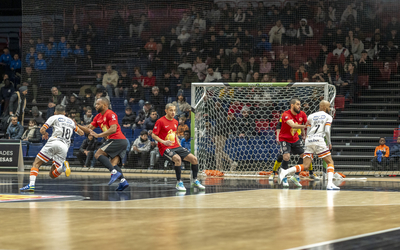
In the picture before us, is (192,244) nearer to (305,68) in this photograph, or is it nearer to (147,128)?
(147,128)

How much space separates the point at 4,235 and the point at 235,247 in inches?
104

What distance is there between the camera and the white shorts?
39.7 ft

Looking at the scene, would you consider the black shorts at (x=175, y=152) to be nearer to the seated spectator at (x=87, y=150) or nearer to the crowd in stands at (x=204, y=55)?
the crowd in stands at (x=204, y=55)

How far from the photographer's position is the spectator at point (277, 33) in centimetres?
2273

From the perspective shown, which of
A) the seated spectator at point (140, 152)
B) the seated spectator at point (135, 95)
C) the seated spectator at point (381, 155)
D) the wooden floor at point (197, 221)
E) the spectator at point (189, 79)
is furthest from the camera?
the spectator at point (189, 79)

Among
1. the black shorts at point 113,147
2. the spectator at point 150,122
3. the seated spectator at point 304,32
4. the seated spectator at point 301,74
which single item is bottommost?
the black shorts at point 113,147

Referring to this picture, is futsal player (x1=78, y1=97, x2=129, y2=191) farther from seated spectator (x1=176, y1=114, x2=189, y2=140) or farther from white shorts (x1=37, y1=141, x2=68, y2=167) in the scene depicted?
seated spectator (x1=176, y1=114, x2=189, y2=140)

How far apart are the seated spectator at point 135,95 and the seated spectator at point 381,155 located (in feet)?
29.4

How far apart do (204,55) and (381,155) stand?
856 centimetres

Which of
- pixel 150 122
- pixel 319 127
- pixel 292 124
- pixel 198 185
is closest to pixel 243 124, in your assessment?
pixel 150 122

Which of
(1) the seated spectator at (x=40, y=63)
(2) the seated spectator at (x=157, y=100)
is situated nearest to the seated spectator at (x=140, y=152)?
(2) the seated spectator at (x=157, y=100)

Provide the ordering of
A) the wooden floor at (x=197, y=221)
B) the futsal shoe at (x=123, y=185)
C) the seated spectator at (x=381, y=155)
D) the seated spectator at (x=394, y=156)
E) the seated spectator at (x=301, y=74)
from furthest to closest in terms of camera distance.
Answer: the seated spectator at (x=301, y=74)
the seated spectator at (x=381, y=155)
the seated spectator at (x=394, y=156)
the futsal shoe at (x=123, y=185)
the wooden floor at (x=197, y=221)

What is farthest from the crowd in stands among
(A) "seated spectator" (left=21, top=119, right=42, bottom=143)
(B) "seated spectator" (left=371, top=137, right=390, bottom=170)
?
(B) "seated spectator" (left=371, top=137, right=390, bottom=170)

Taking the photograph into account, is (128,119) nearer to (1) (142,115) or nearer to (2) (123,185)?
(1) (142,115)
